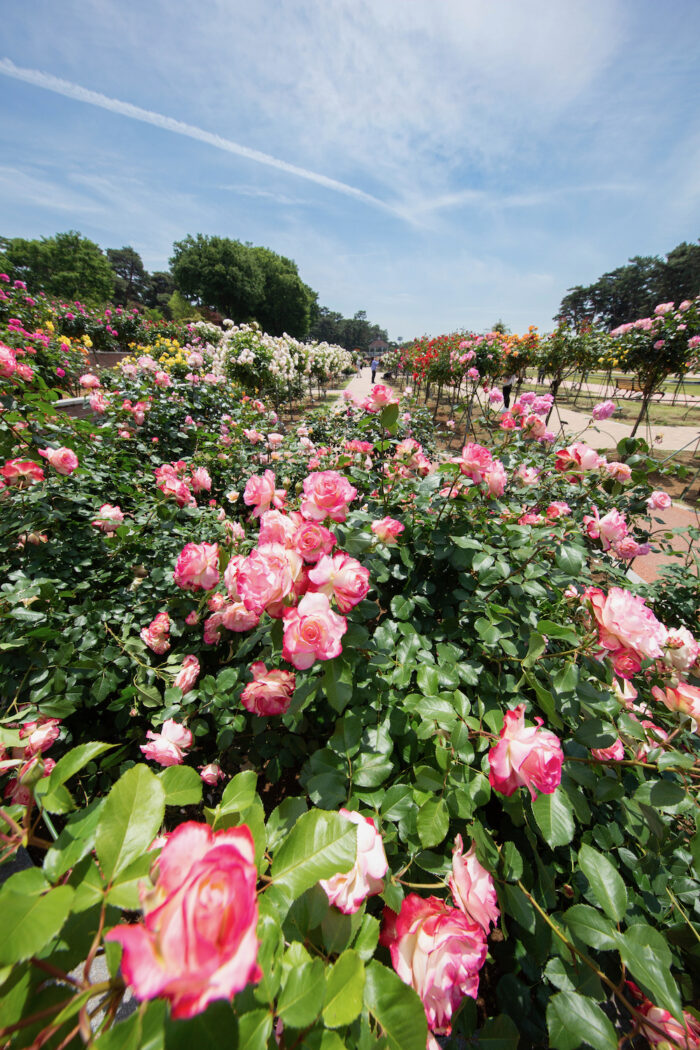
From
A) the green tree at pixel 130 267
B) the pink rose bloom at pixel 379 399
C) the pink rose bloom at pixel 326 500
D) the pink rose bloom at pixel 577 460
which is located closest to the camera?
the pink rose bloom at pixel 326 500

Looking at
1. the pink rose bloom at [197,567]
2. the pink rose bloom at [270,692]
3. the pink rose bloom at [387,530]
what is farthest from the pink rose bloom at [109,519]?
the pink rose bloom at [387,530]

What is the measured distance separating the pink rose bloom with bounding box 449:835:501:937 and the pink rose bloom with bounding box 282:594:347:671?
37 cm

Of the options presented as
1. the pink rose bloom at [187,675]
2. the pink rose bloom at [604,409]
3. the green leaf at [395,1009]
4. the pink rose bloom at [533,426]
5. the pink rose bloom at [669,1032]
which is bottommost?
the pink rose bloom at [669,1032]

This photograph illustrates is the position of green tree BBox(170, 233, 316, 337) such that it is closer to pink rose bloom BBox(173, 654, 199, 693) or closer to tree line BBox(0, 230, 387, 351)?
tree line BBox(0, 230, 387, 351)

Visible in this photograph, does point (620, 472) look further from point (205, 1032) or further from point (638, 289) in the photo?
point (638, 289)

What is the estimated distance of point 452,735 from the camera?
0.76m

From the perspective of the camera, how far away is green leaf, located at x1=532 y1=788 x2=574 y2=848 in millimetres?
663

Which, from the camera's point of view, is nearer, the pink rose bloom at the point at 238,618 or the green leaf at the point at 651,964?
the green leaf at the point at 651,964

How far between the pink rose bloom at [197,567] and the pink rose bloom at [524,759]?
833 millimetres

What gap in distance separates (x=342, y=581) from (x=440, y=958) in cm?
56

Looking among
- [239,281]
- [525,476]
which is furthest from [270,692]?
[239,281]

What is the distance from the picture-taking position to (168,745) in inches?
36.9

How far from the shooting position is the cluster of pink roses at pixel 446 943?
0.51 meters

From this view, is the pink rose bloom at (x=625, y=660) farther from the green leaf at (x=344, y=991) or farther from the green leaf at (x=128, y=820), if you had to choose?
the green leaf at (x=128, y=820)
